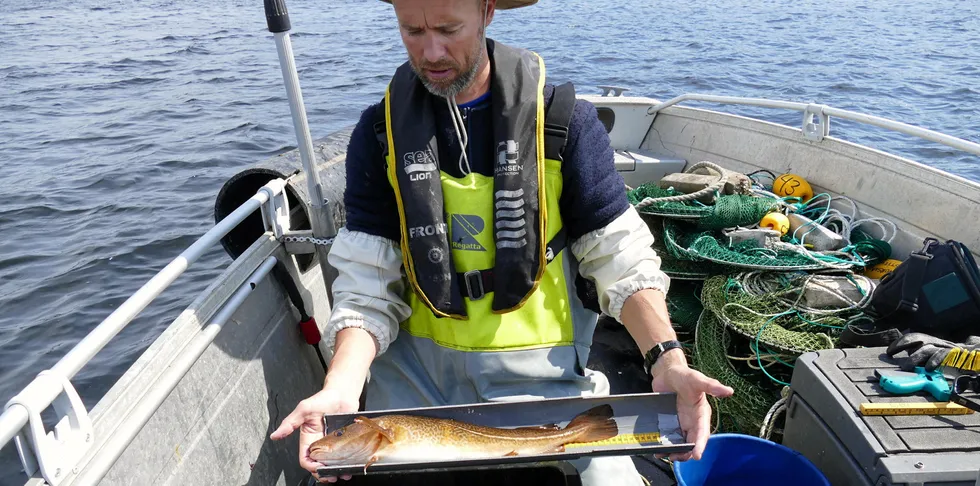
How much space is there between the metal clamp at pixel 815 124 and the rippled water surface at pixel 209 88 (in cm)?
640

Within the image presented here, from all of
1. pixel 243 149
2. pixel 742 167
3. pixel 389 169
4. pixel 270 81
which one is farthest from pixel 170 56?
pixel 389 169

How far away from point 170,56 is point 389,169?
18.2 m

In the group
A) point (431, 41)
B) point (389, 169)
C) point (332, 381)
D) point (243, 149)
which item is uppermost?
point (431, 41)

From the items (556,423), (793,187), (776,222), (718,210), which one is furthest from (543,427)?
(793,187)

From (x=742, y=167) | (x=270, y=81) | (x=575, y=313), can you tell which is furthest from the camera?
(x=270, y=81)

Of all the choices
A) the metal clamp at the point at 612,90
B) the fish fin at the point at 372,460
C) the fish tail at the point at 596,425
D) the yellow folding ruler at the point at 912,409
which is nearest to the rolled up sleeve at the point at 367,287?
the fish fin at the point at 372,460

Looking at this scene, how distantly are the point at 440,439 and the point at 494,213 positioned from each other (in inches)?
35.3

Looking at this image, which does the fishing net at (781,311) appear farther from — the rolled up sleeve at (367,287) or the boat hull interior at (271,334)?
the rolled up sleeve at (367,287)

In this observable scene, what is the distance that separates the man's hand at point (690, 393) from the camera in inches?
85.2

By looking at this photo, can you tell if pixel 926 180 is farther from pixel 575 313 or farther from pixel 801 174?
pixel 575 313

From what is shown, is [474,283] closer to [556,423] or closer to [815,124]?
[556,423]

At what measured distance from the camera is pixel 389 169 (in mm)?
2670

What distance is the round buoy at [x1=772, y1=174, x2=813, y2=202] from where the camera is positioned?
527 cm

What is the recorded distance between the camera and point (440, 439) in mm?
2256
